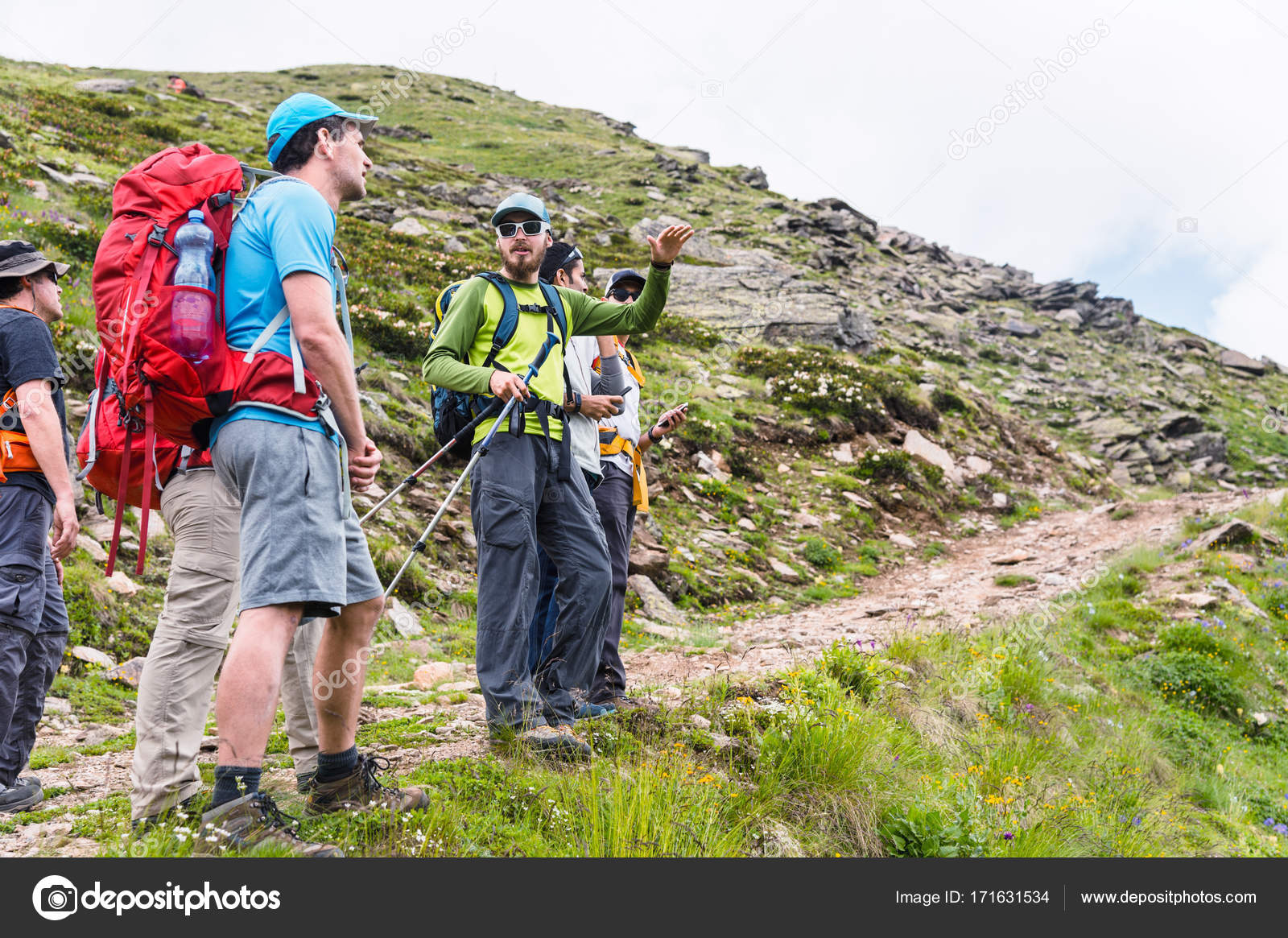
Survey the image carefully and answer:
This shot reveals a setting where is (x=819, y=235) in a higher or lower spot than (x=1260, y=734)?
higher

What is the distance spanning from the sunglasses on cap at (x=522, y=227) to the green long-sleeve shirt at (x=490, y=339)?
9.5 inches

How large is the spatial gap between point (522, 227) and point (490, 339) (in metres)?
0.57

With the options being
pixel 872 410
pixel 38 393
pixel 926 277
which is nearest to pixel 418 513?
pixel 38 393

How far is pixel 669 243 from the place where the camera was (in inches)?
144

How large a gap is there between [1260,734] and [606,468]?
22.3 feet

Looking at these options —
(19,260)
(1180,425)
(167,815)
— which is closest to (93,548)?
(19,260)

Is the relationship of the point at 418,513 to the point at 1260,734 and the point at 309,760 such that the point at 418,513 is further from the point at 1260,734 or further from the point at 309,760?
the point at 1260,734

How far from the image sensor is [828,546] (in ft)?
40.1

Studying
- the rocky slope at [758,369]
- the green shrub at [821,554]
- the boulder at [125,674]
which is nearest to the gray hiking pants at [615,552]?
the rocky slope at [758,369]

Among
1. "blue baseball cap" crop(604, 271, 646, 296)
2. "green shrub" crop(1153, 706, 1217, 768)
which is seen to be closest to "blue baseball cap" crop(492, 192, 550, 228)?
"blue baseball cap" crop(604, 271, 646, 296)

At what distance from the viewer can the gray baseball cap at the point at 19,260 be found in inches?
139

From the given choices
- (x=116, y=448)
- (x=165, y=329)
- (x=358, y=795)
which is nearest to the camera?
(x=165, y=329)

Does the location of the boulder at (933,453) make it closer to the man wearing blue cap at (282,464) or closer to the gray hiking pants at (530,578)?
the gray hiking pants at (530,578)
